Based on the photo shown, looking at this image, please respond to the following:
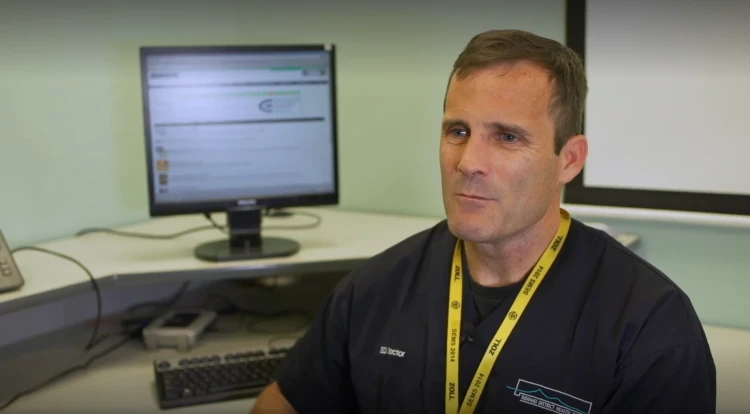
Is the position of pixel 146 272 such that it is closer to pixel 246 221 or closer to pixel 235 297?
Answer: pixel 246 221

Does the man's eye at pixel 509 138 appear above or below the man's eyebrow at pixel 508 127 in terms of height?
below

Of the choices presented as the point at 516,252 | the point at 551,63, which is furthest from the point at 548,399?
the point at 551,63

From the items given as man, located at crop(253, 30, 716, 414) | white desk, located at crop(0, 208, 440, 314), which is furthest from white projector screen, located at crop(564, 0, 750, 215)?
man, located at crop(253, 30, 716, 414)

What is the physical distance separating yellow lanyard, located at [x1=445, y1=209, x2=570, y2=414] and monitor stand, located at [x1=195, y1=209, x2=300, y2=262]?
20.5 inches

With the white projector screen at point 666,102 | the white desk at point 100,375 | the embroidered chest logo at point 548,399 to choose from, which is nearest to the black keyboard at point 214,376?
the white desk at point 100,375

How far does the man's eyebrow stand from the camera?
1.24 metres

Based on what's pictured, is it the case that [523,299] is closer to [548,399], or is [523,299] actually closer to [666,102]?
[548,399]

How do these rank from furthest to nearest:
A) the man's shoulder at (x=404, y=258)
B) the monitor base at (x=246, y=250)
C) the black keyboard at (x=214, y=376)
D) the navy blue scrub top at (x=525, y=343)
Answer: the monitor base at (x=246, y=250)
the black keyboard at (x=214, y=376)
the man's shoulder at (x=404, y=258)
the navy blue scrub top at (x=525, y=343)

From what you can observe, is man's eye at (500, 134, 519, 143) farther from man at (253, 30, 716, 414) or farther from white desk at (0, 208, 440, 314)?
white desk at (0, 208, 440, 314)

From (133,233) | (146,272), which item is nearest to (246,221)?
(146,272)

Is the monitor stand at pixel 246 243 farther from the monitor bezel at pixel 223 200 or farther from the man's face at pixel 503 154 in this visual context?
Answer: the man's face at pixel 503 154

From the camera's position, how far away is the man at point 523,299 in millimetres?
1186

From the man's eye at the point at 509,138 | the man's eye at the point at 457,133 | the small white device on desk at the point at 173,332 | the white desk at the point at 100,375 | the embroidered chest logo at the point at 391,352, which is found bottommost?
the white desk at the point at 100,375

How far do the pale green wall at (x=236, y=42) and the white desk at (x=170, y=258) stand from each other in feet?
0.49
